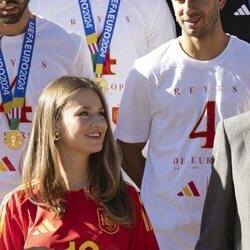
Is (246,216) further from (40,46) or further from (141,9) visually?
(141,9)

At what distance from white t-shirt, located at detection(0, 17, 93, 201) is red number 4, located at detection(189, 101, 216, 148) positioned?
0.72 metres

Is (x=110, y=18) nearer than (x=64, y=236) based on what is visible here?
No


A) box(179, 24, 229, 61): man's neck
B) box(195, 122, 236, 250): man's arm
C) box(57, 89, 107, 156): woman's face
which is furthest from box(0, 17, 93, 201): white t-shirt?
box(195, 122, 236, 250): man's arm

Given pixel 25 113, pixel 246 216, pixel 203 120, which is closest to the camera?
pixel 246 216

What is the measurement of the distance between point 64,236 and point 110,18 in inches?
76.5

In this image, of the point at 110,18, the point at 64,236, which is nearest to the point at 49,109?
the point at 64,236

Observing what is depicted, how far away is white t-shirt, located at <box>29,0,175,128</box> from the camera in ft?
15.8

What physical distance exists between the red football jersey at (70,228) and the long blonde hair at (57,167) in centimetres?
3

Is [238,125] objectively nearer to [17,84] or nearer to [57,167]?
[57,167]

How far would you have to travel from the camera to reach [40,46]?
13.9 ft

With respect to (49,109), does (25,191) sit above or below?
below

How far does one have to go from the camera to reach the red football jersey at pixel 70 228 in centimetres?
311

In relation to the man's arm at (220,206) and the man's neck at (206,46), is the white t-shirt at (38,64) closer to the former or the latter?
the man's neck at (206,46)

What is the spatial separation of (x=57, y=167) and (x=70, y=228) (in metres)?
0.25
